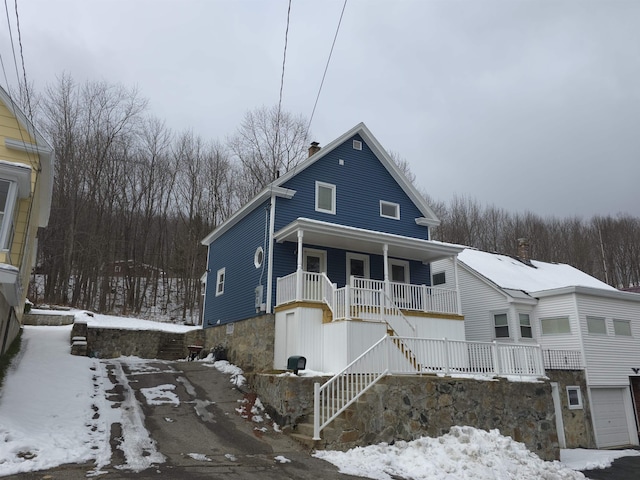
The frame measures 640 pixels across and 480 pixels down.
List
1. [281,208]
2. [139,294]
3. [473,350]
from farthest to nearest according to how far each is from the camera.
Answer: [139,294]
[281,208]
[473,350]

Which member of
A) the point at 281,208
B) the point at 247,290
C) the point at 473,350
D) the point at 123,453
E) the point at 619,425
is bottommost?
the point at 619,425

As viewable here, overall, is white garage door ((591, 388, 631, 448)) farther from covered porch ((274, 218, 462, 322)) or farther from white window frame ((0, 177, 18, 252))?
white window frame ((0, 177, 18, 252))

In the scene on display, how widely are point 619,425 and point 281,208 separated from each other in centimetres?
1750

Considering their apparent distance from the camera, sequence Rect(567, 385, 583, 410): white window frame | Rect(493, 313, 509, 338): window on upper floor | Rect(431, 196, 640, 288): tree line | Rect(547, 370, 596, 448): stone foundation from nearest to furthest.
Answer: Rect(547, 370, 596, 448): stone foundation < Rect(567, 385, 583, 410): white window frame < Rect(493, 313, 509, 338): window on upper floor < Rect(431, 196, 640, 288): tree line

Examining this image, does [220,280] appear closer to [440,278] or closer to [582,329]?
[440,278]

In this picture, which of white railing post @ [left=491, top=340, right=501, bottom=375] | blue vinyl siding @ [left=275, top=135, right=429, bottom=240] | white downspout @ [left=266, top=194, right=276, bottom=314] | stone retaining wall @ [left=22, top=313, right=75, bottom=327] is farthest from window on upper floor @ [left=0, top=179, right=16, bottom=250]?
white railing post @ [left=491, top=340, right=501, bottom=375]

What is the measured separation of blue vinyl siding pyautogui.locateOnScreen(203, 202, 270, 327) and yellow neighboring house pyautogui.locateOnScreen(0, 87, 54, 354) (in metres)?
6.43

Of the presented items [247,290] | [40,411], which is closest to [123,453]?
[40,411]

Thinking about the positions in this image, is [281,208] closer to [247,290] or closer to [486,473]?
[247,290]

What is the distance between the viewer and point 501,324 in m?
19.9

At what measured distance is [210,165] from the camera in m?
33.3

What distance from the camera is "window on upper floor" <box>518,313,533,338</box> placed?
1951 cm

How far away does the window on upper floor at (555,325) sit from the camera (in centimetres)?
1889

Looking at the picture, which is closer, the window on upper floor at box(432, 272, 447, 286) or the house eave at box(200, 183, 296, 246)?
the house eave at box(200, 183, 296, 246)
